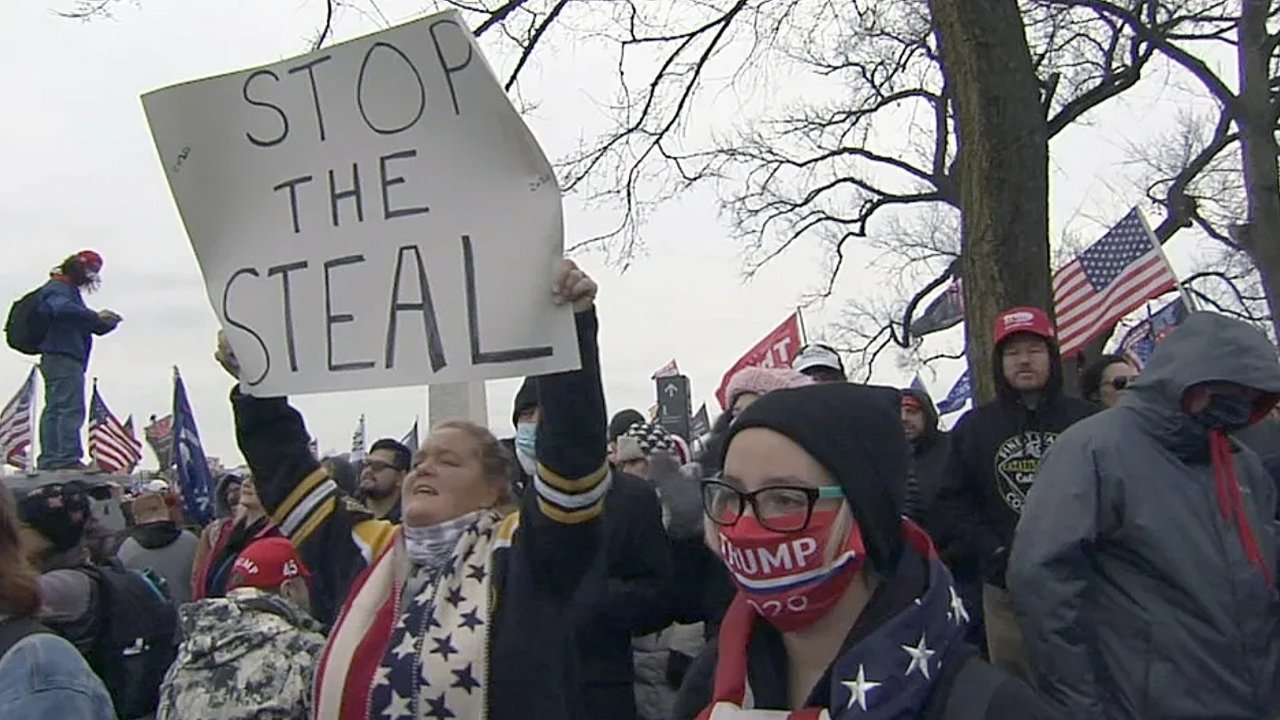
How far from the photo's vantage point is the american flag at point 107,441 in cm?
1493

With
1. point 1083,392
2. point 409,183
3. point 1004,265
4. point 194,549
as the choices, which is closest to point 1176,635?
point 409,183

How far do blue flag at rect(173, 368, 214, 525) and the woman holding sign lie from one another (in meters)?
6.49

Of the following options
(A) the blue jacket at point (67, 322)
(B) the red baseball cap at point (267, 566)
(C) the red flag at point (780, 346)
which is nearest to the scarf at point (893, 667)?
(B) the red baseball cap at point (267, 566)

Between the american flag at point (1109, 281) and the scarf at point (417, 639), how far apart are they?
5991 mm

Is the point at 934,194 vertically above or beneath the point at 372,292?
above

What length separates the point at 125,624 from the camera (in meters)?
4.08

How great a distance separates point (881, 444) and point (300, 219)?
1699mm

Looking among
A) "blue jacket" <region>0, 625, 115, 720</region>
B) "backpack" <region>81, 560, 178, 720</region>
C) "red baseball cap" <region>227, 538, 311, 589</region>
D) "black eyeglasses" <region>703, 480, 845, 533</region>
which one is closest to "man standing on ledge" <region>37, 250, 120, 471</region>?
"backpack" <region>81, 560, 178, 720</region>

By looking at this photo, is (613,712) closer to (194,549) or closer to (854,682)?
(854,682)

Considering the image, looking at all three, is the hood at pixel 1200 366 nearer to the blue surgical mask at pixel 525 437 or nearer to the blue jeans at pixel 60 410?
the blue surgical mask at pixel 525 437

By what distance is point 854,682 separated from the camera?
200 cm

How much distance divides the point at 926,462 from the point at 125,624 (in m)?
3.29

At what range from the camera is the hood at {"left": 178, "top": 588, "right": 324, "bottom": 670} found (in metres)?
3.46

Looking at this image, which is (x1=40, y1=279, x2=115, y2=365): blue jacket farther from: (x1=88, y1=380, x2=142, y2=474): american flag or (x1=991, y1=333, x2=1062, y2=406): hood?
(x1=88, y1=380, x2=142, y2=474): american flag
